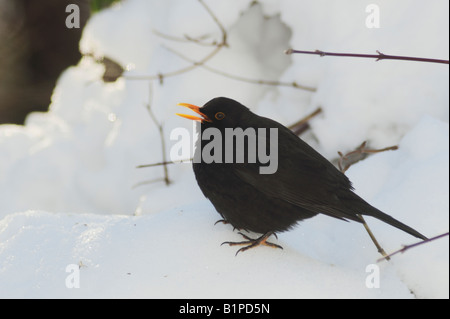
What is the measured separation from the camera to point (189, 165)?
3859mm

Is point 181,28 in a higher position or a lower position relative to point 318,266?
higher

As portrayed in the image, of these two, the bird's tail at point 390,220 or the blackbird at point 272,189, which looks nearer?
the bird's tail at point 390,220

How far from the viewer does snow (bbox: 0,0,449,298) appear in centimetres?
221

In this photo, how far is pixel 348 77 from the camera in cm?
340

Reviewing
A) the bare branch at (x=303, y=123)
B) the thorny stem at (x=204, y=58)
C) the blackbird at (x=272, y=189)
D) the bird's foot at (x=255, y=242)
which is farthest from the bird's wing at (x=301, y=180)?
the thorny stem at (x=204, y=58)

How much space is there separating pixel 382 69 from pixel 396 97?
0.19 m

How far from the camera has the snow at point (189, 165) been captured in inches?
86.8

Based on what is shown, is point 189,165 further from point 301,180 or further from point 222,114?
point 301,180

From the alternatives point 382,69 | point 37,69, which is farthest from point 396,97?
point 37,69

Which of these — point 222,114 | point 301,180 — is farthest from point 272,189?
point 222,114

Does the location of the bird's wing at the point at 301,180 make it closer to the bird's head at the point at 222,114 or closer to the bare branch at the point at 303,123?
the bird's head at the point at 222,114

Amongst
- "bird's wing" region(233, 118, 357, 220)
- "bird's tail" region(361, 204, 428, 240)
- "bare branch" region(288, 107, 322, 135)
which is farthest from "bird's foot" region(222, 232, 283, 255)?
"bare branch" region(288, 107, 322, 135)
